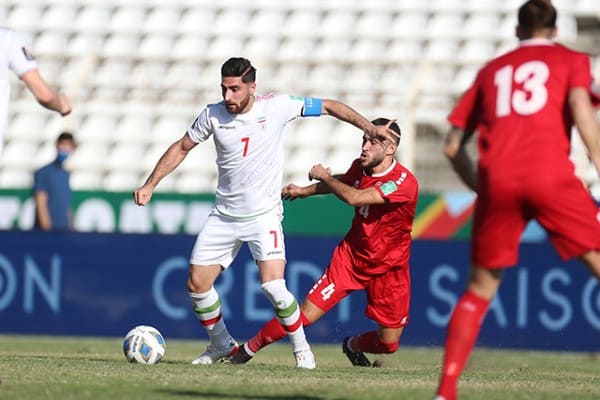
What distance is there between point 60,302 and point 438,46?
27.4ft

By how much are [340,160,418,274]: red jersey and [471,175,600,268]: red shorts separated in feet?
13.2

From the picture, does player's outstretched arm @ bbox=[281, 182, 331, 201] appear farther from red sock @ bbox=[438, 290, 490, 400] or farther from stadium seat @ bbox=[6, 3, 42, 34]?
stadium seat @ bbox=[6, 3, 42, 34]

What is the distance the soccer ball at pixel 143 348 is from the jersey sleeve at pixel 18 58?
3.39 m

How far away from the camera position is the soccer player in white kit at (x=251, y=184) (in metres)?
9.83

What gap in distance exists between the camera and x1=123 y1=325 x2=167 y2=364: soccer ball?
1024 cm

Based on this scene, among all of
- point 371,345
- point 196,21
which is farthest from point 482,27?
point 371,345

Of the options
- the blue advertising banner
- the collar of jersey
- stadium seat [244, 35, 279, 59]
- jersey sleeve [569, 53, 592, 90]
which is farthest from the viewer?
stadium seat [244, 35, 279, 59]

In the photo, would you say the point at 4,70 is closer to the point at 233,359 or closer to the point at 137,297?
the point at 233,359

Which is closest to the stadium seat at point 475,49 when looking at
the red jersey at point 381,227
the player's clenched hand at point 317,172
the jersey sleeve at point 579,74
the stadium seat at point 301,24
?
the stadium seat at point 301,24

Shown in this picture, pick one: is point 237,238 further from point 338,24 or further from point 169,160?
point 338,24

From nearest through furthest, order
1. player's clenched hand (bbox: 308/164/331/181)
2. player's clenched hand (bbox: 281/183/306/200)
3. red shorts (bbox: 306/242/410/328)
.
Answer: player's clenched hand (bbox: 308/164/331/181) → player's clenched hand (bbox: 281/183/306/200) → red shorts (bbox: 306/242/410/328)

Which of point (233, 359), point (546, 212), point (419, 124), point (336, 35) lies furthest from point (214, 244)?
point (336, 35)

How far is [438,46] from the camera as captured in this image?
21047mm

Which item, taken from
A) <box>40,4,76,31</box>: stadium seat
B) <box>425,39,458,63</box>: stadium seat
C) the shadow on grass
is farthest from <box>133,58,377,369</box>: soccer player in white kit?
<box>40,4,76,31</box>: stadium seat
